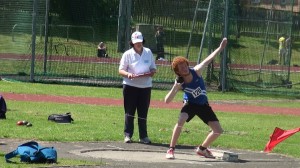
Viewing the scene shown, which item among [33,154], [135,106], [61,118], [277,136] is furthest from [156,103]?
[33,154]

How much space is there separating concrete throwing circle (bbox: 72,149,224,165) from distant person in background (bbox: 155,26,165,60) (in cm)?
1400

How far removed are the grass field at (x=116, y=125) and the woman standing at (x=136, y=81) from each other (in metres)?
0.46

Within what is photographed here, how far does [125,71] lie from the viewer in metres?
14.1

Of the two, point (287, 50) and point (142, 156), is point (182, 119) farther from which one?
point (287, 50)

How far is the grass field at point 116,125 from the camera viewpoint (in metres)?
14.3

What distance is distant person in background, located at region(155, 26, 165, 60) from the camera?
27.0 meters

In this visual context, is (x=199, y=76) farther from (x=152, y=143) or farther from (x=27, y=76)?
(x=27, y=76)

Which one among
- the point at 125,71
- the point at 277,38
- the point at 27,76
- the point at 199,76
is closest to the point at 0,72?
the point at 27,76

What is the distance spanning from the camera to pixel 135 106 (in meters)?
14.4

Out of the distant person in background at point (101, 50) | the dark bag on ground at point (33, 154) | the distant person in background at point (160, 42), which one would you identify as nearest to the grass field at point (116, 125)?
the dark bag on ground at point (33, 154)

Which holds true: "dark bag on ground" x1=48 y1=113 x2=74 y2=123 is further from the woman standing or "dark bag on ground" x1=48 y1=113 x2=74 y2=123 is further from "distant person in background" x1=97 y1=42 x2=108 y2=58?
"distant person in background" x1=97 y1=42 x2=108 y2=58

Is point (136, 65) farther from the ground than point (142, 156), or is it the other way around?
point (136, 65)

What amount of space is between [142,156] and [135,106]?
6.24ft

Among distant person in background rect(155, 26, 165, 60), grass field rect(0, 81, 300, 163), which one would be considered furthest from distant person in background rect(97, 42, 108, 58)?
grass field rect(0, 81, 300, 163)
